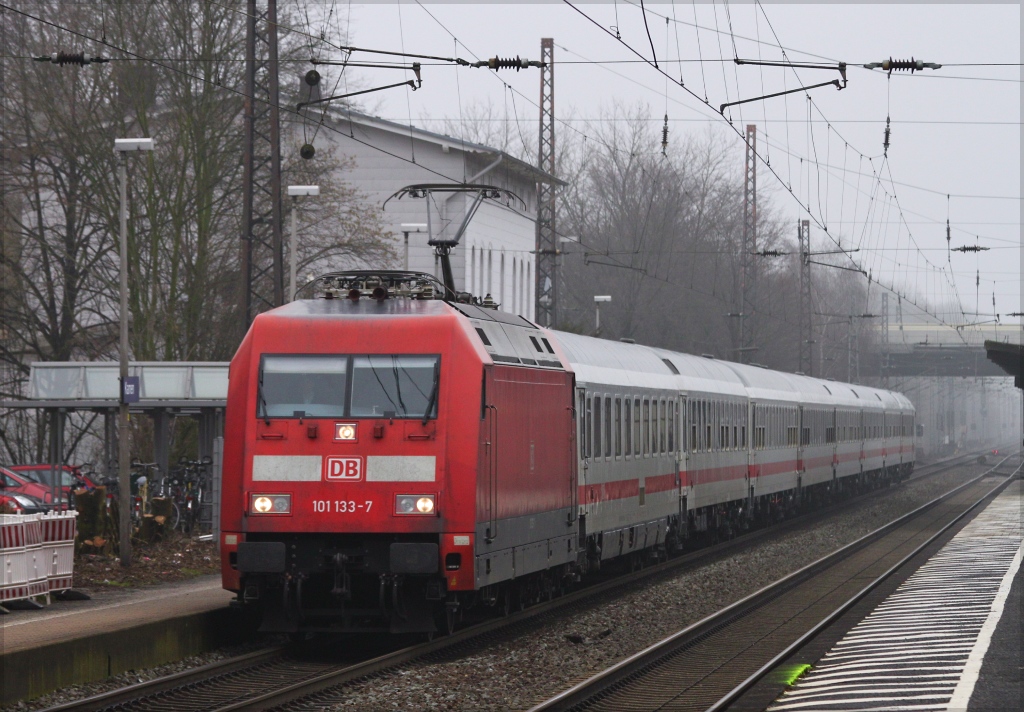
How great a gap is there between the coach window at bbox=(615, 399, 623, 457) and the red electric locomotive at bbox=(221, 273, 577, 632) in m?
6.46

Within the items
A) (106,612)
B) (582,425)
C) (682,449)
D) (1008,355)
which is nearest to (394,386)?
(106,612)

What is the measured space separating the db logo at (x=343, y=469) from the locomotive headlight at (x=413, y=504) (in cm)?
42

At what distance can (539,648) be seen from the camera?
1491 centimetres

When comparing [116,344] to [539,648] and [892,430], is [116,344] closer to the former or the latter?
[539,648]

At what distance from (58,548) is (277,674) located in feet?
13.9

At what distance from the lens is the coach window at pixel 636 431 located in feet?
73.1

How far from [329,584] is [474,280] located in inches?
1588

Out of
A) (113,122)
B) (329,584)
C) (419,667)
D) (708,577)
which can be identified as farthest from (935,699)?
(113,122)

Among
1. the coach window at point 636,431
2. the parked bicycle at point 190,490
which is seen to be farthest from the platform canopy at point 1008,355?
the parked bicycle at point 190,490

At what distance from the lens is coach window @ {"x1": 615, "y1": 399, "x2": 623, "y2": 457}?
2105 centimetres

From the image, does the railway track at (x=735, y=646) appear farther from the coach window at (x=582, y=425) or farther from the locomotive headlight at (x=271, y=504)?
the locomotive headlight at (x=271, y=504)

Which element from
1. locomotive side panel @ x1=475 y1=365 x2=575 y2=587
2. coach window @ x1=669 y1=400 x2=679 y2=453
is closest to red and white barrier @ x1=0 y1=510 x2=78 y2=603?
locomotive side panel @ x1=475 y1=365 x2=575 y2=587

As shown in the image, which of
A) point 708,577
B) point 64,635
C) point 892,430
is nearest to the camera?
point 64,635

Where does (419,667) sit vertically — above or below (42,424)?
below
